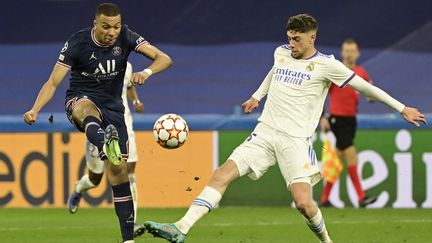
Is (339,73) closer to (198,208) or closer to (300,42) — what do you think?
(300,42)

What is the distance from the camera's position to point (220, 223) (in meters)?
13.6

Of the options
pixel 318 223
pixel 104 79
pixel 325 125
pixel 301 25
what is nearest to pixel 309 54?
pixel 301 25

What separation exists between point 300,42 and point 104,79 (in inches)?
68.8

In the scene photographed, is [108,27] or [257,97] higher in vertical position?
[108,27]

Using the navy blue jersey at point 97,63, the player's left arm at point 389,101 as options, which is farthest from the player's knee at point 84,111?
the player's left arm at point 389,101

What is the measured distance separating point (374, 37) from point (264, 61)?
1.73m

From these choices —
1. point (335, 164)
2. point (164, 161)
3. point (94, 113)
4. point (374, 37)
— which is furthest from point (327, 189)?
point (94, 113)

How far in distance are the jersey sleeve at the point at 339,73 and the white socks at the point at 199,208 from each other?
54.9 inches

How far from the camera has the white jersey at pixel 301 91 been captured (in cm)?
994

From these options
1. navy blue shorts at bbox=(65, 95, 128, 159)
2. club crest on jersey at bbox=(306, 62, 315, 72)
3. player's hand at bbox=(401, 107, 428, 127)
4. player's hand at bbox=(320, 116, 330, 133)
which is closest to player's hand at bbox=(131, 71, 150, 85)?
navy blue shorts at bbox=(65, 95, 128, 159)

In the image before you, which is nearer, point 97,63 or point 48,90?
point 48,90

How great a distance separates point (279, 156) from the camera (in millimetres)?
9930

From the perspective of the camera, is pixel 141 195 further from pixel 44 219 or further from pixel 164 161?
pixel 44 219

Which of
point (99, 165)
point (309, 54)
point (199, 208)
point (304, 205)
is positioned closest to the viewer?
point (199, 208)
